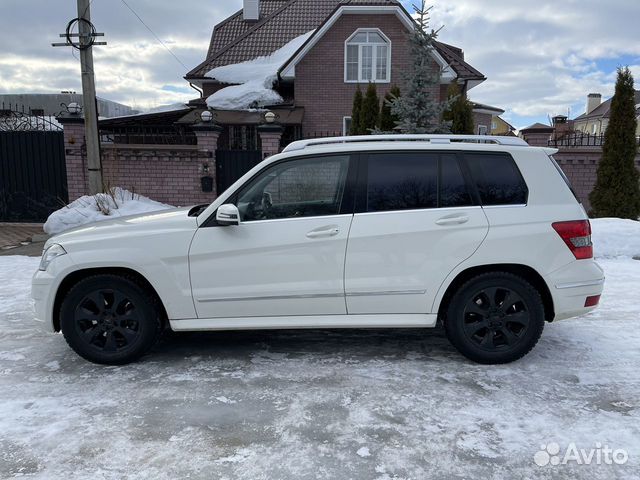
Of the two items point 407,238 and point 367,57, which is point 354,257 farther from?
point 367,57

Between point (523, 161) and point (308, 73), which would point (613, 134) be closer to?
point (523, 161)

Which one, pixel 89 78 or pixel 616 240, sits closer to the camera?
pixel 616 240

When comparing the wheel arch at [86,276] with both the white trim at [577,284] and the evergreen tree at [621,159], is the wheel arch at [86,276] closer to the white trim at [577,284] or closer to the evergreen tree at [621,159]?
the white trim at [577,284]

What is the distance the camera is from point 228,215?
12.2 ft

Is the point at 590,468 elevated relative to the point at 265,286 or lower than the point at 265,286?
lower

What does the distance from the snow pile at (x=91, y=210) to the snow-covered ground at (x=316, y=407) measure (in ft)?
18.5

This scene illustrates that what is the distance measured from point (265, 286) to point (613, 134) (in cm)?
936

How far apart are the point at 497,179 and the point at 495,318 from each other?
109cm

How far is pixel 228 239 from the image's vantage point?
12.6 ft

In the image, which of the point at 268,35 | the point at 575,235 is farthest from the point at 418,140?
the point at 268,35

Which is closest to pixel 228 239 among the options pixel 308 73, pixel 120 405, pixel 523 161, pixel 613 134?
pixel 120 405

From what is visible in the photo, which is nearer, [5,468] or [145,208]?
[5,468]

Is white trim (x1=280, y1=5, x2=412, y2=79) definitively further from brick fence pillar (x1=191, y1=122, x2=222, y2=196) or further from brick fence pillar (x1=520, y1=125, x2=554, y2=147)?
brick fence pillar (x1=520, y1=125, x2=554, y2=147)

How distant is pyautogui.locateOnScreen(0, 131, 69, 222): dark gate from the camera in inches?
473
